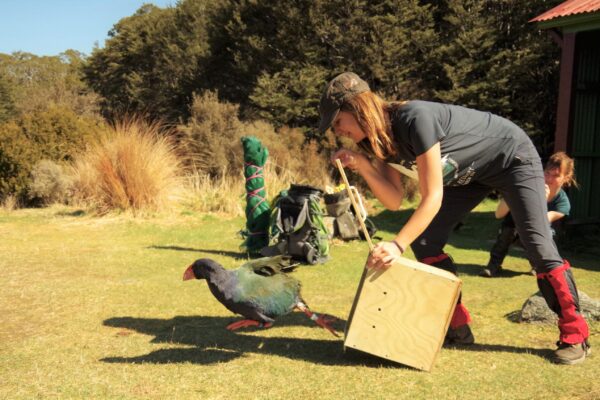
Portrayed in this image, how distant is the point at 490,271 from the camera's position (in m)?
6.57

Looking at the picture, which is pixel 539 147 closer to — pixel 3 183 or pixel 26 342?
pixel 3 183

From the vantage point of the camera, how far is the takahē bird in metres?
3.88

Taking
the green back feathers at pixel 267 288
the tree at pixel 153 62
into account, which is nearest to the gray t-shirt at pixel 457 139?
the green back feathers at pixel 267 288

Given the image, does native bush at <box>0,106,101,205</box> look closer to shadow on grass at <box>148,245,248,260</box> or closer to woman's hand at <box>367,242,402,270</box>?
shadow on grass at <box>148,245,248,260</box>

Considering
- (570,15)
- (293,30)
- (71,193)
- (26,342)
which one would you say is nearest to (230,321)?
(26,342)

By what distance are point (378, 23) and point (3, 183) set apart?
12227 millimetres

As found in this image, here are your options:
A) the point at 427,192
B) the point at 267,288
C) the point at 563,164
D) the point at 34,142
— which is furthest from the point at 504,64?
the point at 427,192

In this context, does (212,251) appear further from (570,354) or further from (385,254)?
(570,354)

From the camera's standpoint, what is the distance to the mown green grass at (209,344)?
330 cm

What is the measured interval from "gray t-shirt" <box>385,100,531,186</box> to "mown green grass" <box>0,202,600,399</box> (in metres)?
1.21

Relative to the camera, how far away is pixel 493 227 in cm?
1050

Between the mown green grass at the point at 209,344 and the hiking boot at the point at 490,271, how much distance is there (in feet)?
0.45

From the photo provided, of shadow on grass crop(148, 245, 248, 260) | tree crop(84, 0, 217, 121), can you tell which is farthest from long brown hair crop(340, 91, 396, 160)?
tree crop(84, 0, 217, 121)

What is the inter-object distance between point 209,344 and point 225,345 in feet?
0.39
